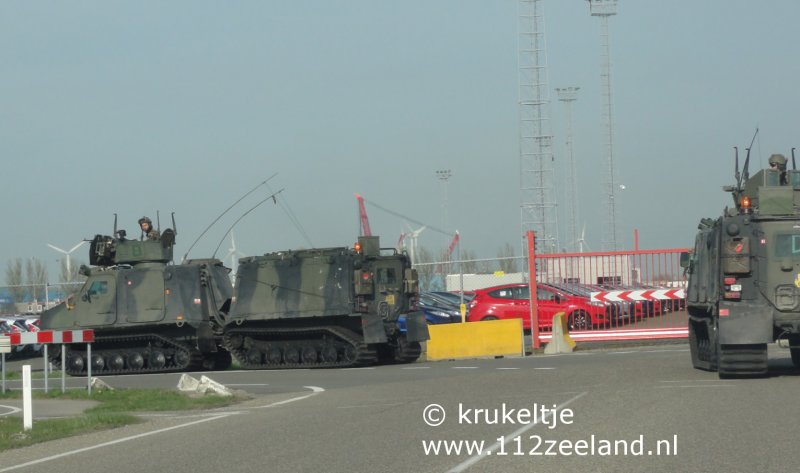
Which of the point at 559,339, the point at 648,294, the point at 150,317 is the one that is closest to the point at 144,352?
the point at 150,317

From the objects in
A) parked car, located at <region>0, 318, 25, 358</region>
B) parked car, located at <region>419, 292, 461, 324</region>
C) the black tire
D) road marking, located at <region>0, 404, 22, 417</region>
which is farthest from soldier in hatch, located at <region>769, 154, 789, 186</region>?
parked car, located at <region>0, 318, 25, 358</region>

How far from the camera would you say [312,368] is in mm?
28375

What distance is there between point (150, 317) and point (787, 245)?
16207mm

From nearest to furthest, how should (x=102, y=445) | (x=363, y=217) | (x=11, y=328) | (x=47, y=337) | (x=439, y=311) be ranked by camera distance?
(x=102, y=445)
(x=47, y=337)
(x=11, y=328)
(x=439, y=311)
(x=363, y=217)

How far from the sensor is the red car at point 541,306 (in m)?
31.8

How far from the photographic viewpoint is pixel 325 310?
2845 centimetres

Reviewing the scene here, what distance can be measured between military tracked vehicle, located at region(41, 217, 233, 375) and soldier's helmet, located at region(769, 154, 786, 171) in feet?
46.6

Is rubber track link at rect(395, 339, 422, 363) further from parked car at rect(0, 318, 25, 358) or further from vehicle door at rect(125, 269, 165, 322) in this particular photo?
parked car at rect(0, 318, 25, 358)

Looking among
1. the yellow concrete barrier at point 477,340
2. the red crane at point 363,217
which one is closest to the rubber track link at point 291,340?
the yellow concrete barrier at point 477,340

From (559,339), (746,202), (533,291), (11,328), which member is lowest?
(559,339)

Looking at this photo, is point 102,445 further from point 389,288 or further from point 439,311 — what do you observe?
point 439,311

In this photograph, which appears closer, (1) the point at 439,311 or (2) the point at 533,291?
(2) the point at 533,291

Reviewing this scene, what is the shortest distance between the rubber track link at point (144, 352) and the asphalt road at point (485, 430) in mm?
9037

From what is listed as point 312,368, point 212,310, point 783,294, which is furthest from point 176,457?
point 212,310
